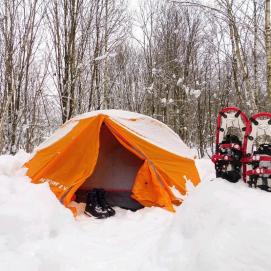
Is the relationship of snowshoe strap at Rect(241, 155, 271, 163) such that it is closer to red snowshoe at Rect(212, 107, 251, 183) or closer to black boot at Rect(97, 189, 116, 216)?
red snowshoe at Rect(212, 107, 251, 183)

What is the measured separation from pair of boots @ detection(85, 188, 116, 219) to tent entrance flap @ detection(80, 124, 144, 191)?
366mm

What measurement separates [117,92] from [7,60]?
39.1 ft

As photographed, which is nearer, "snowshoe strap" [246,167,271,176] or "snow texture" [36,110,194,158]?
"snowshoe strap" [246,167,271,176]

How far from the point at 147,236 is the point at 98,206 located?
1591 millimetres

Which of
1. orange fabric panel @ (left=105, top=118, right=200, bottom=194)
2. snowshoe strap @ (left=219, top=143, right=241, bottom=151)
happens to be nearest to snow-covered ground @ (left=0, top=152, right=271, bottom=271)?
snowshoe strap @ (left=219, top=143, right=241, bottom=151)

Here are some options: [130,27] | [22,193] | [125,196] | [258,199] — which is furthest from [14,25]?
[258,199]

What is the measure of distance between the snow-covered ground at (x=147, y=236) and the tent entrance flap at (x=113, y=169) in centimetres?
163

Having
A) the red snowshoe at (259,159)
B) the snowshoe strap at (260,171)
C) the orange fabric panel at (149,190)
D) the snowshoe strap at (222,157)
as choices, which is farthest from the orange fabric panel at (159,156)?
the snowshoe strap at (260,171)

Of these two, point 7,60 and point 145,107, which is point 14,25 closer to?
point 7,60

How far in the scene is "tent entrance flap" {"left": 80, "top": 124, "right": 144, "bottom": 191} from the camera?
20.4 feet

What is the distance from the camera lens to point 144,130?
5.95 metres

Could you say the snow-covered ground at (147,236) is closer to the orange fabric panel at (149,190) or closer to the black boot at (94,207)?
the black boot at (94,207)

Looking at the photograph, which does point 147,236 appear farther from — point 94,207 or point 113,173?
point 113,173

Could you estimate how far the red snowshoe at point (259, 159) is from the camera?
3309 mm
